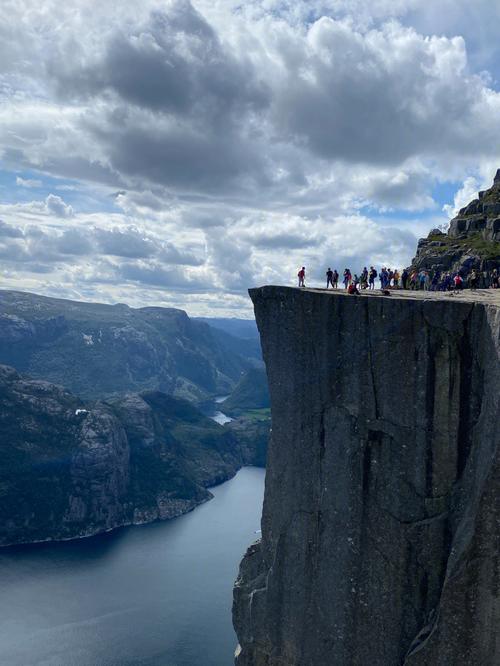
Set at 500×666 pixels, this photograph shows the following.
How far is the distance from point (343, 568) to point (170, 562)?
127 m

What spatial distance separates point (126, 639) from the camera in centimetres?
10075

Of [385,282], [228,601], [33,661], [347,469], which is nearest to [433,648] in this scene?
[347,469]

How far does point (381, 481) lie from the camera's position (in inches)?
875

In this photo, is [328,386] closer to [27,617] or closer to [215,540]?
[27,617]

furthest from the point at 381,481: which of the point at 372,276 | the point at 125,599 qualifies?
the point at 125,599

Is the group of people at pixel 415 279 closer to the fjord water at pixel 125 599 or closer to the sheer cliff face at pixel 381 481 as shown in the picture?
the sheer cliff face at pixel 381 481

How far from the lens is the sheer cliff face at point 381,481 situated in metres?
19.4

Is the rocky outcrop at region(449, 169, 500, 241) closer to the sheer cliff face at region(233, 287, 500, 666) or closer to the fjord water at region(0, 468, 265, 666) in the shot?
the sheer cliff face at region(233, 287, 500, 666)

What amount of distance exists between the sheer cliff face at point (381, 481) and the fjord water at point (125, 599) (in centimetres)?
7832

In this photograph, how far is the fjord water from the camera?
315 feet

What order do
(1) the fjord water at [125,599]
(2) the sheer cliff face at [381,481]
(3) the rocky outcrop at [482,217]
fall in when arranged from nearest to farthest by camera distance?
(2) the sheer cliff face at [381,481] → (3) the rocky outcrop at [482,217] → (1) the fjord water at [125,599]

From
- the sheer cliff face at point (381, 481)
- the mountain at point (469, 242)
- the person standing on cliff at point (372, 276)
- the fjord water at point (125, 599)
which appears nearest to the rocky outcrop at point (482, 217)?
the mountain at point (469, 242)

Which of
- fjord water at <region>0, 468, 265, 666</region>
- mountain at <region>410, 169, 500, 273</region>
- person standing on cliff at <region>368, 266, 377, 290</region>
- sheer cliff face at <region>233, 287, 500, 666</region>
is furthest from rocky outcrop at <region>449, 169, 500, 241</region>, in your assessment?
fjord water at <region>0, 468, 265, 666</region>

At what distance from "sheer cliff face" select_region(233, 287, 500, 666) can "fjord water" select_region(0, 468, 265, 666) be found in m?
78.3
